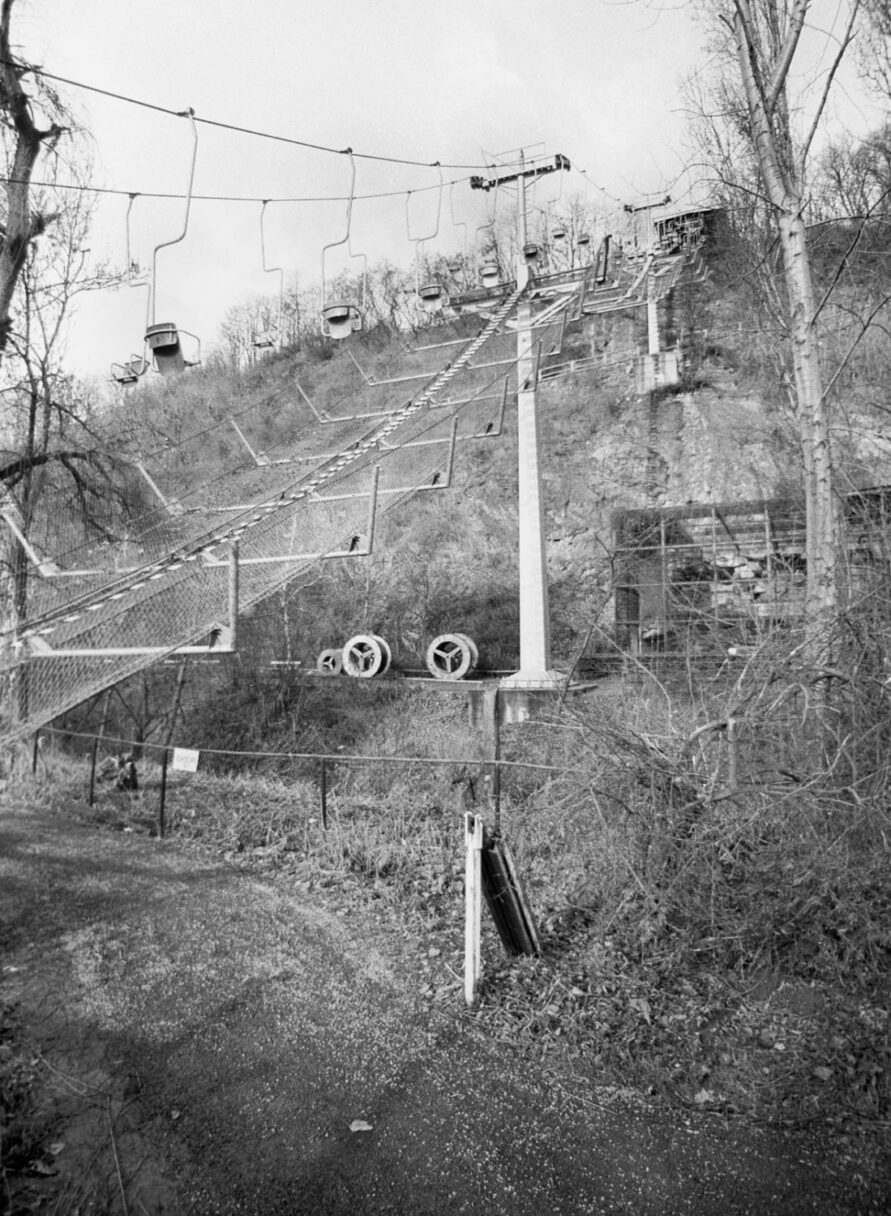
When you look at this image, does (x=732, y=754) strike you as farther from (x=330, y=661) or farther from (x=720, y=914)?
(x=330, y=661)

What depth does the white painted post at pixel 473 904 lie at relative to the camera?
152 inches

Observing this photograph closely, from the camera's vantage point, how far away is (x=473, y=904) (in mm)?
3875

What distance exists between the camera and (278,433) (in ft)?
67.6

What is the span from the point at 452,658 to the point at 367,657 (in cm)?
148

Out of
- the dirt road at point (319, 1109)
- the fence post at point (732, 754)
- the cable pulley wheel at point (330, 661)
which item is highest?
the cable pulley wheel at point (330, 661)

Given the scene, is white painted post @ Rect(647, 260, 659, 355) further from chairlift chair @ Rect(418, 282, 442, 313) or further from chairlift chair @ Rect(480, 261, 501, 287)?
chairlift chair @ Rect(418, 282, 442, 313)

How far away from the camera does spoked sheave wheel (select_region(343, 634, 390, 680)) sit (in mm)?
12742

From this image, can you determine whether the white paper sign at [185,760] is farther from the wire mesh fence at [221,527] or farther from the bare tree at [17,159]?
the bare tree at [17,159]

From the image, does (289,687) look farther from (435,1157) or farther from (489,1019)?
(435,1157)

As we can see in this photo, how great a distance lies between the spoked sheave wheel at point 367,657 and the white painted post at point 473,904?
28.7 feet

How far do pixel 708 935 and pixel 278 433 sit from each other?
61.5 feet

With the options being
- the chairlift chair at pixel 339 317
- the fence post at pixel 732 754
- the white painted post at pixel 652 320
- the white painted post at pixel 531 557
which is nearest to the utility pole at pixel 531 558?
the white painted post at pixel 531 557

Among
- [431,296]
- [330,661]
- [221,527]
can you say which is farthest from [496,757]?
[431,296]

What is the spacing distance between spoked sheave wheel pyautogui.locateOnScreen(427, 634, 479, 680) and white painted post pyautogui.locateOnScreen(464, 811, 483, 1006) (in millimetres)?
8274
